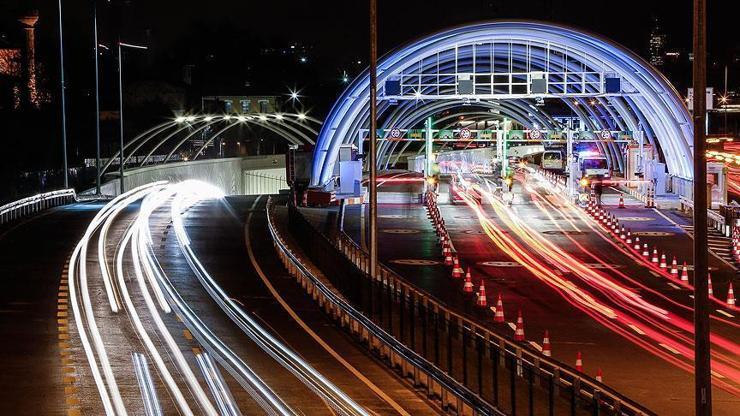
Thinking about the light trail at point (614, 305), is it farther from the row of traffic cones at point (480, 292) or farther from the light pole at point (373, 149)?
the light pole at point (373, 149)

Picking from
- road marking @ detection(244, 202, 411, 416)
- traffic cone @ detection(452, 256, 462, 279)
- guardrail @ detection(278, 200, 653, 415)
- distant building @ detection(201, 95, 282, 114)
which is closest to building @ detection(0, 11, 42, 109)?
distant building @ detection(201, 95, 282, 114)

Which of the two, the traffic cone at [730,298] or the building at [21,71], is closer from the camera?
the traffic cone at [730,298]

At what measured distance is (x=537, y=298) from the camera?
2948 centimetres

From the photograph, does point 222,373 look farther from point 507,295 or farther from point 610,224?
point 610,224

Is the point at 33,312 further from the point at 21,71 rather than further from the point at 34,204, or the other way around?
the point at 21,71

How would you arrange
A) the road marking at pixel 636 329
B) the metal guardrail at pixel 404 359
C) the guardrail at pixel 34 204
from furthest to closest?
the guardrail at pixel 34 204 → the road marking at pixel 636 329 → the metal guardrail at pixel 404 359

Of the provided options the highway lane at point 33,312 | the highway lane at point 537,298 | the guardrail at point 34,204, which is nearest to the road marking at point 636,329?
the highway lane at point 537,298

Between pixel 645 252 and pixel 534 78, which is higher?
pixel 534 78

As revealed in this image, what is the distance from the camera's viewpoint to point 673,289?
31.4 meters

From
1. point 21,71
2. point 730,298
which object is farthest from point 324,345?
point 21,71

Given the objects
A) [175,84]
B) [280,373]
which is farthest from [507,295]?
[175,84]

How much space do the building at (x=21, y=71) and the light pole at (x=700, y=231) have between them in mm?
68302

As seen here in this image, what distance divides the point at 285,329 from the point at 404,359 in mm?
5397

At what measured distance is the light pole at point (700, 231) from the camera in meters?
11.8
